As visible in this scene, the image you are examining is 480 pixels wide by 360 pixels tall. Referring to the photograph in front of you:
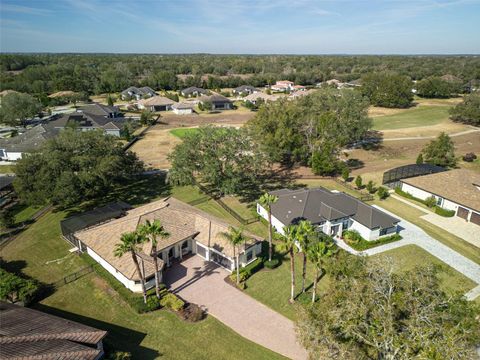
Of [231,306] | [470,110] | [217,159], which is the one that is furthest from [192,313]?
[470,110]

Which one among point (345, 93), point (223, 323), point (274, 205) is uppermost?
point (345, 93)

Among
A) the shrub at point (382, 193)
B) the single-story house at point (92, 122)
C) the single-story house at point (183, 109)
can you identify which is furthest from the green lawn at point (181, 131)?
the shrub at point (382, 193)

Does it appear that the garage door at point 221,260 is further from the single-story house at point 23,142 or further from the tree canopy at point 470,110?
the tree canopy at point 470,110

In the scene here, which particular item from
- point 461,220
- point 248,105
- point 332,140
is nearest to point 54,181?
point 332,140

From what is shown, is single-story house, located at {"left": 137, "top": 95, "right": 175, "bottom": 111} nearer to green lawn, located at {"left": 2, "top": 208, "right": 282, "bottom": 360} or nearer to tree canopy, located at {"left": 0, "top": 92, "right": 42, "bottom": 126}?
tree canopy, located at {"left": 0, "top": 92, "right": 42, "bottom": 126}

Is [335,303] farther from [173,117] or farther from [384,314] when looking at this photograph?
[173,117]

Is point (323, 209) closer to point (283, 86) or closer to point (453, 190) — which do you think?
point (453, 190)
